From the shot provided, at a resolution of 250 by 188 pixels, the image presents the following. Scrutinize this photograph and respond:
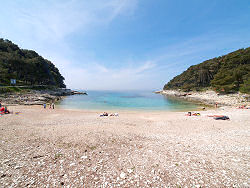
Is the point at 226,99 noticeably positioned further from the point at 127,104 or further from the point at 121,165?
the point at 121,165

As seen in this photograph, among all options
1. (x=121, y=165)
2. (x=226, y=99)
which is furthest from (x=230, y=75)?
(x=121, y=165)

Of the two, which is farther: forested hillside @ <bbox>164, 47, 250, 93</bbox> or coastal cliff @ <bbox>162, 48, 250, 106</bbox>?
forested hillside @ <bbox>164, 47, 250, 93</bbox>

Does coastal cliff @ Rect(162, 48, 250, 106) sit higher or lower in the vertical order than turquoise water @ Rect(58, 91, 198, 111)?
higher

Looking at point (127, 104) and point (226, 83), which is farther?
point (226, 83)

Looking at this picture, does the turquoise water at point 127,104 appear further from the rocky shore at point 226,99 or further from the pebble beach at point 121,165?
the pebble beach at point 121,165

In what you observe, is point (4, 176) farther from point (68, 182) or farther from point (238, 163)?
point (238, 163)

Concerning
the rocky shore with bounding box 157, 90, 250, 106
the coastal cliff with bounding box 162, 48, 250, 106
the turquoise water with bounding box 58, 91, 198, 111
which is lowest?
the turquoise water with bounding box 58, 91, 198, 111

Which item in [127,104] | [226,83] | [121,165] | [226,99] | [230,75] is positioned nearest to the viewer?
[121,165]

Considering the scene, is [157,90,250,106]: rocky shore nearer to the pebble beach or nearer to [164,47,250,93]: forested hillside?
[164,47,250,93]: forested hillside

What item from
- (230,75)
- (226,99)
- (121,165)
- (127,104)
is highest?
(230,75)

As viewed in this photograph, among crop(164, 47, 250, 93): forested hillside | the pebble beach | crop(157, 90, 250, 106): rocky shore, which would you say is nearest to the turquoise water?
crop(157, 90, 250, 106): rocky shore

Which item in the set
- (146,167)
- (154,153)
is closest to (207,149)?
(154,153)

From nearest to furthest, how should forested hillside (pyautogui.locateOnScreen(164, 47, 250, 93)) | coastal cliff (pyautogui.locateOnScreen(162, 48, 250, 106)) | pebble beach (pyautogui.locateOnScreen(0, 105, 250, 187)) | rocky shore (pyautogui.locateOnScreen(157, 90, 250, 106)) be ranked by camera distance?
pebble beach (pyautogui.locateOnScreen(0, 105, 250, 187)), rocky shore (pyautogui.locateOnScreen(157, 90, 250, 106)), coastal cliff (pyautogui.locateOnScreen(162, 48, 250, 106)), forested hillside (pyautogui.locateOnScreen(164, 47, 250, 93))

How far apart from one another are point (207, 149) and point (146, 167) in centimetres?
474
